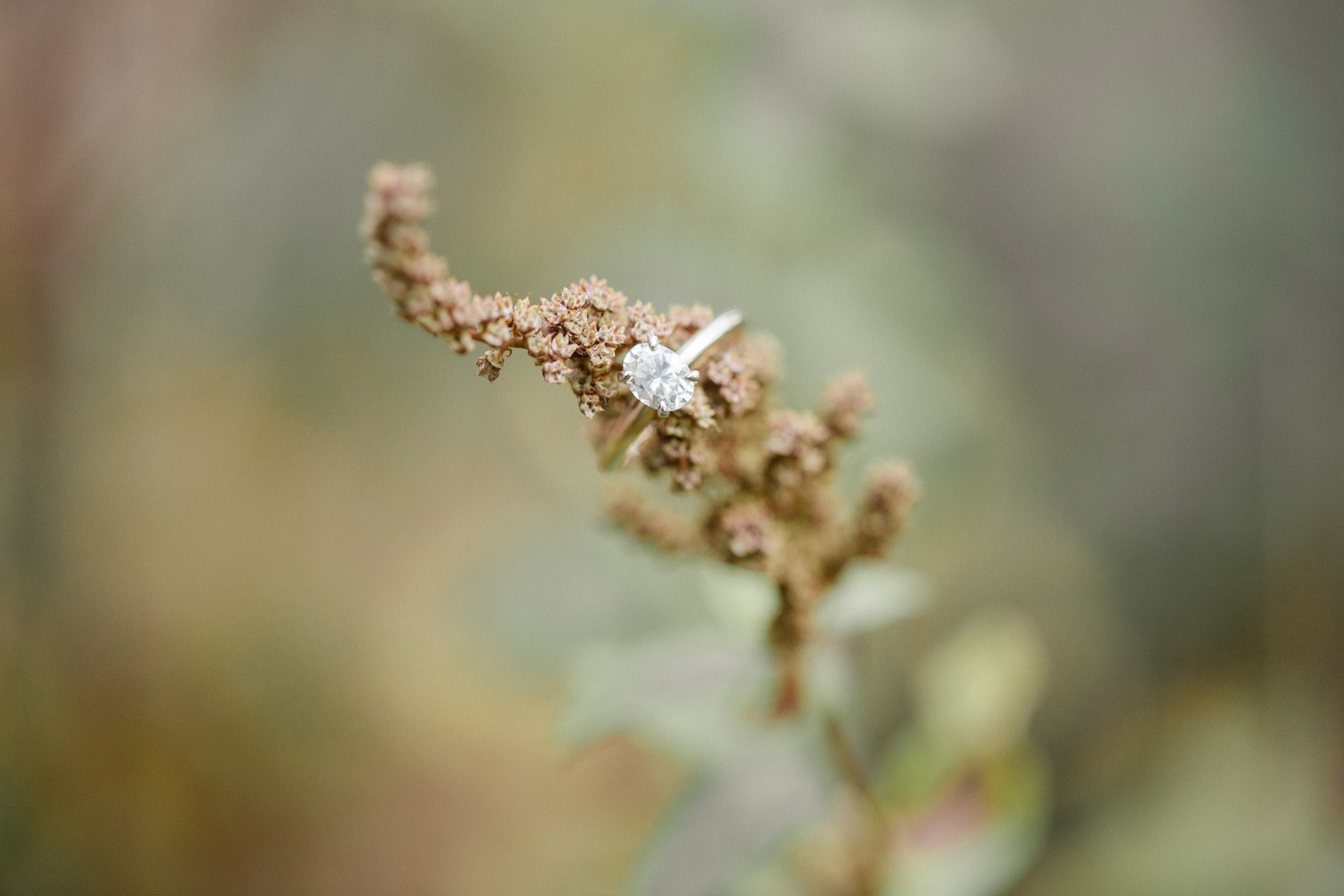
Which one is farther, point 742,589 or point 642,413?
point 742,589

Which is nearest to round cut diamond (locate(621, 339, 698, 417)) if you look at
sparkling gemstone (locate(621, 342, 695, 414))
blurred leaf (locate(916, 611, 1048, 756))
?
sparkling gemstone (locate(621, 342, 695, 414))

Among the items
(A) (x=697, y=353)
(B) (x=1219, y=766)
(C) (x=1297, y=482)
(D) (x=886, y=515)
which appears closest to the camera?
(A) (x=697, y=353)

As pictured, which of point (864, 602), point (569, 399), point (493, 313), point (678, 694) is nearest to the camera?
point (493, 313)

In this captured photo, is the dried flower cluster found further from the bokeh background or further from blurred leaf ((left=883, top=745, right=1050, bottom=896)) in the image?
the bokeh background

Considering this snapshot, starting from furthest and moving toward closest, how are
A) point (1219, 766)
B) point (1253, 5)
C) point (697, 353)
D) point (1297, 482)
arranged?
1. point (1253, 5)
2. point (1297, 482)
3. point (1219, 766)
4. point (697, 353)

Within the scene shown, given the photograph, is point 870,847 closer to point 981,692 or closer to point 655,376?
point 981,692

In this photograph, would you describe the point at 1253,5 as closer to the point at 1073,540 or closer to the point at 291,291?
→ the point at 1073,540

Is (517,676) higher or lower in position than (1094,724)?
lower

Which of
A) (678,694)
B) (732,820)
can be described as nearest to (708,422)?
(678,694)

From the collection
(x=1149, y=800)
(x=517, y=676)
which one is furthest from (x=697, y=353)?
(x=1149, y=800)
